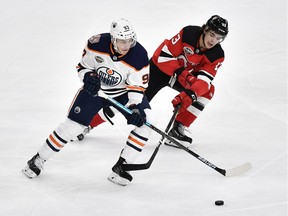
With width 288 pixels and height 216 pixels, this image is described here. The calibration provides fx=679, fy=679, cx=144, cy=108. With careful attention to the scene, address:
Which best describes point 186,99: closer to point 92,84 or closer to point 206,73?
point 206,73

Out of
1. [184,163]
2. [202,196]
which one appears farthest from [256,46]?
[202,196]

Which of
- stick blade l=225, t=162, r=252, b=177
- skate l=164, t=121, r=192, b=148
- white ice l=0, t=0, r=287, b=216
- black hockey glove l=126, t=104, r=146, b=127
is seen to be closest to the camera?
white ice l=0, t=0, r=287, b=216

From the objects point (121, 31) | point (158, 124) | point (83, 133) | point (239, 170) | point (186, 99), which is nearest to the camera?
point (121, 31)

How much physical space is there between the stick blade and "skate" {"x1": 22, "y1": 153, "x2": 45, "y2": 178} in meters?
1.10

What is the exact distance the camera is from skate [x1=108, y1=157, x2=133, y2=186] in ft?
12.6

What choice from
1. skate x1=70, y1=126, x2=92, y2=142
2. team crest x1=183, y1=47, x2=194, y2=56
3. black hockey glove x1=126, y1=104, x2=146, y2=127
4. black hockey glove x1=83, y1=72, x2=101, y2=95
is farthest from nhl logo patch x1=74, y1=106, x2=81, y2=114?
team crest x1=183, y1=47, x2=194, y2=56

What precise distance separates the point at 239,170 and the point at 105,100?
0.92 m

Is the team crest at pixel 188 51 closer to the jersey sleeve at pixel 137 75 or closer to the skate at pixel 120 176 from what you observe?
the jersey sleeve at pixel 137 75

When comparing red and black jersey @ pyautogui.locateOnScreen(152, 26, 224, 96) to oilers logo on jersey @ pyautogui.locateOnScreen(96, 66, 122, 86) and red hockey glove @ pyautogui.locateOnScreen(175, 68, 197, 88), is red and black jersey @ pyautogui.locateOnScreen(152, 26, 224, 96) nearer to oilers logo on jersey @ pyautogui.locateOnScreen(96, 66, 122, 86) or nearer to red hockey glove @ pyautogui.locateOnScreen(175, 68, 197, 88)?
red hockey glove @ pyautogui.locateOnScreen(175, 68, 197, 88)

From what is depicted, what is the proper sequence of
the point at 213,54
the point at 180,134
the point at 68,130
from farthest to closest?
the point at 180,134
the point at 213,54
the point at 68,130

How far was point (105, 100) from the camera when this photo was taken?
389cm

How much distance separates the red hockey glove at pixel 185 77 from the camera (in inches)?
176

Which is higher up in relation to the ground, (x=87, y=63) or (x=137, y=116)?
(x=87, y=63)

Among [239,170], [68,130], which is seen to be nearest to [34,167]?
[68,130]
